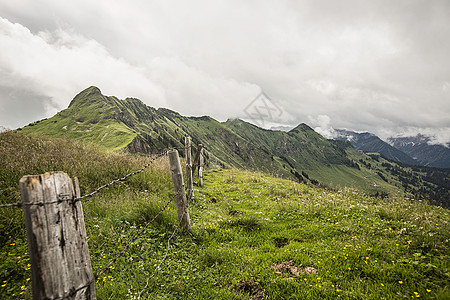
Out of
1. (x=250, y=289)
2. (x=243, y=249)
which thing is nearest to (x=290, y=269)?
(x=250, y=289)

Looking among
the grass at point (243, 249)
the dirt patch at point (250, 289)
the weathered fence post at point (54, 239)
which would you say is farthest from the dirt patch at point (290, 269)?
the weathered fence post at point (54, 239)

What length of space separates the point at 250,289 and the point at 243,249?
1.63 m

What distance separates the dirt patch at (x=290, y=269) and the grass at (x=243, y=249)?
3 cm

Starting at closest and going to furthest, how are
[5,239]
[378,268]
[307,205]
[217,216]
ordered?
1. [378,268]
2. [5,239]
3. [217,216]
4. [307,205]

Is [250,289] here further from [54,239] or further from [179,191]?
[54,239]

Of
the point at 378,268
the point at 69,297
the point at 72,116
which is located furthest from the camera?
the point at 72,116

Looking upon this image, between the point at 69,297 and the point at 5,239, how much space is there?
517 centimetres

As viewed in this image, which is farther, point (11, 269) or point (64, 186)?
point (11, 269)

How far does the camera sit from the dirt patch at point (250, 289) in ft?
16.4

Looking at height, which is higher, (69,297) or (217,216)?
(69,297)

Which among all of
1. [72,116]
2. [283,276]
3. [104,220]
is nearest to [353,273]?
[283,276]

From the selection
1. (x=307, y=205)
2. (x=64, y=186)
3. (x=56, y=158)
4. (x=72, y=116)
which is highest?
(x=72, y=116)

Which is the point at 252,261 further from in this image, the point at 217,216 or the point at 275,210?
the point at 275,210

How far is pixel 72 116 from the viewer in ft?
564
